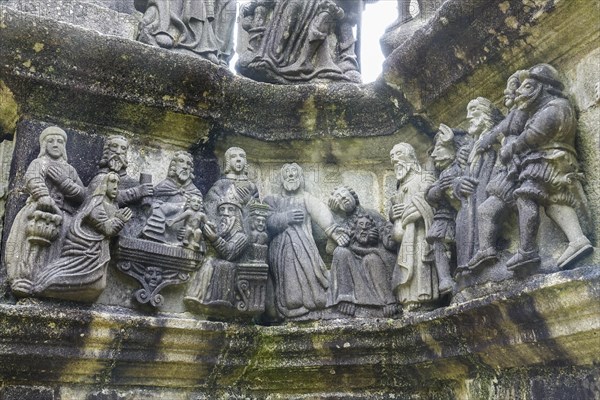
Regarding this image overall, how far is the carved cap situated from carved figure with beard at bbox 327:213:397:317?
1.35 metres

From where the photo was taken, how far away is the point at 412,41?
428 cm

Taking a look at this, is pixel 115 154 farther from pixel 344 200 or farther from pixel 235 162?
pixel 344 200

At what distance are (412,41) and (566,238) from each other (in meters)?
1.56

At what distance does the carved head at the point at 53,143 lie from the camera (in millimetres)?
4016

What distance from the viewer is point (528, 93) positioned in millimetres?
3467

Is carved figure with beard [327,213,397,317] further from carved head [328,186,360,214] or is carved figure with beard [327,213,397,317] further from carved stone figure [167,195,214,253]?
carved stone figure [167,195,214,253]

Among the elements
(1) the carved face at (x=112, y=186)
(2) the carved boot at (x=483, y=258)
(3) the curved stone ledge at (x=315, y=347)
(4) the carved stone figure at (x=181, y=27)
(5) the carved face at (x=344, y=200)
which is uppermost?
(4) the carved stone figure at (x=181, y=27)

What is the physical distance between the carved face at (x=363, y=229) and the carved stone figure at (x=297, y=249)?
75mm

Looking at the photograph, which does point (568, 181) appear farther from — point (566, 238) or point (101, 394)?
point (101, 394)

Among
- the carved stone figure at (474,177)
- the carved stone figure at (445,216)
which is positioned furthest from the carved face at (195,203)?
the carved stone figure at (474,177)

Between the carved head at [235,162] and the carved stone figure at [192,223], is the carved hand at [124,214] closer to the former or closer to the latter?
the carved stone figure at [192,223]

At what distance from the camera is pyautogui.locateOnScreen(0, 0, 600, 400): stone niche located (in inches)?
137

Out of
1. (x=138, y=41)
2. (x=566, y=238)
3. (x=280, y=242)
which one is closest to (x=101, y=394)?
(x=280, y=242)

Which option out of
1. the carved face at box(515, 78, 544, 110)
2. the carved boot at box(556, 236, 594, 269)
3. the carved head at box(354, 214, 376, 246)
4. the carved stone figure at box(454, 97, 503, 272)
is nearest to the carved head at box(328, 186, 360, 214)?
the carved head at box(354, 214, 376, 246)
